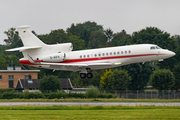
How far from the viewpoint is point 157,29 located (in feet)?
341

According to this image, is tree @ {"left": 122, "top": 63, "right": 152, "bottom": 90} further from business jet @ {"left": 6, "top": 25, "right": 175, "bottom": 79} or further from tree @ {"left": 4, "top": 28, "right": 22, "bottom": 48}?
tree @ {"left": 4, "top": 28, "right": 22, "bottom": 48}

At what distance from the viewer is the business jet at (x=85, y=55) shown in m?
41.4

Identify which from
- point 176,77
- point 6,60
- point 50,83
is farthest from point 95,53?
point 6,60

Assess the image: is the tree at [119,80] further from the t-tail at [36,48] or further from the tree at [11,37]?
the tree at [11,37]

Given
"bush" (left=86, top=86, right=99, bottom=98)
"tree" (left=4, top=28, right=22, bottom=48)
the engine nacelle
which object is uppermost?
"tree" (left=4, top=28, right=22, bottom=48)

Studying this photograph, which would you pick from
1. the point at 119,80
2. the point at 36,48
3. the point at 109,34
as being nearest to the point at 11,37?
the point at 109,34

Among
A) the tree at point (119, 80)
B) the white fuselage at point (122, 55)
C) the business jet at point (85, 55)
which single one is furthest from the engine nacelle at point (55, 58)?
the tree at point (119, 80)

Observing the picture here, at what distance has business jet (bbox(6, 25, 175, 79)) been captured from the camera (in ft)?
136

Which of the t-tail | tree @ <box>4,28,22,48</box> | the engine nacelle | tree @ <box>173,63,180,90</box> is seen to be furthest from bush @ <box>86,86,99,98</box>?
tree @ <box>4,28,22,48</box>

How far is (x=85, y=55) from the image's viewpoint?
140 ft

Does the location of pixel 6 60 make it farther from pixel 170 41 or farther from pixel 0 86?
pixel 170 41

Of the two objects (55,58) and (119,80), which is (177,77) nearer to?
(119,80)

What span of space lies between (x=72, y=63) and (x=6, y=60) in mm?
75711

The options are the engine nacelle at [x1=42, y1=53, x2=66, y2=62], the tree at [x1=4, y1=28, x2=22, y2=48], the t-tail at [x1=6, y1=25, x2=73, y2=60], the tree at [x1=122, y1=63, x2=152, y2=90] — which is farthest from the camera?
the tree at [x1=4, y1=28, x2=22, y2=48]
